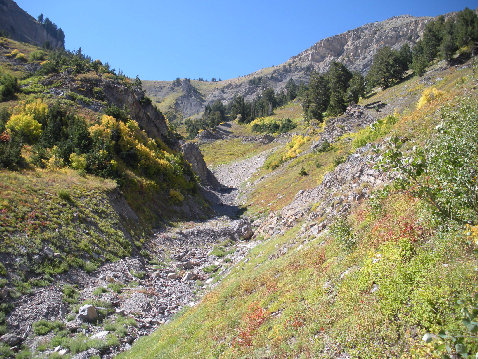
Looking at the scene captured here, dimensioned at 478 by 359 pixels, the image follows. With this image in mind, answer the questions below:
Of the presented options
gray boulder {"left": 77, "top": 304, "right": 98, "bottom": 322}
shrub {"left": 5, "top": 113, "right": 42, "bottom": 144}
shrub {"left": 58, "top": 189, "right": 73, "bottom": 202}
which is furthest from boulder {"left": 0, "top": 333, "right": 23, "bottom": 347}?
shrub {"left": 5, "top": 113, "right": 42, "bottom": 144}

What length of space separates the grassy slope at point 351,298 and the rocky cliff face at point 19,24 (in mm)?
188884

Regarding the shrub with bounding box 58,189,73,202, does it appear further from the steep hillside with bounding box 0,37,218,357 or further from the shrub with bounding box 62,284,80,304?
the shrub with bounding box 62,284,80,304

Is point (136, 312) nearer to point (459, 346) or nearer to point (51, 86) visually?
point (459, 346)

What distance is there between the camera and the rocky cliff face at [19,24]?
155375 millimetres

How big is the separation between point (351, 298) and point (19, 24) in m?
230

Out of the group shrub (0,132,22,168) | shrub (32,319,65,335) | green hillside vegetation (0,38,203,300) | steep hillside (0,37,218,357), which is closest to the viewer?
shrub (32,319,65,335)

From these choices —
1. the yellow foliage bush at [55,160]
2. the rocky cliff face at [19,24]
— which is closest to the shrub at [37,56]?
the yellow foliage bush at [55,160]

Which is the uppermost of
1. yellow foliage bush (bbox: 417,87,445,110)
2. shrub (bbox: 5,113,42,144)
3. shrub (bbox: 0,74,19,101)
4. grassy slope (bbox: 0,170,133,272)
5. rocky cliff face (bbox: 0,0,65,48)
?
rocky cliff face (bbox: 0,0,65,48)

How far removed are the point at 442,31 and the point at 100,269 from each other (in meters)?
84.7

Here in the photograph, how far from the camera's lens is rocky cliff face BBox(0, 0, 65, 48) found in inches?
6117

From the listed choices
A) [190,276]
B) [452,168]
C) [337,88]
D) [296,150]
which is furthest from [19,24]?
[452,168]

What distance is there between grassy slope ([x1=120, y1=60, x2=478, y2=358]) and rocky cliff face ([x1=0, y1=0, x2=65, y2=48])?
620ft

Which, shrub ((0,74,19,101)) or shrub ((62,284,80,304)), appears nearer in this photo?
shrub ((62,284,80,304))

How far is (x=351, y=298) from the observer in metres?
7.15
